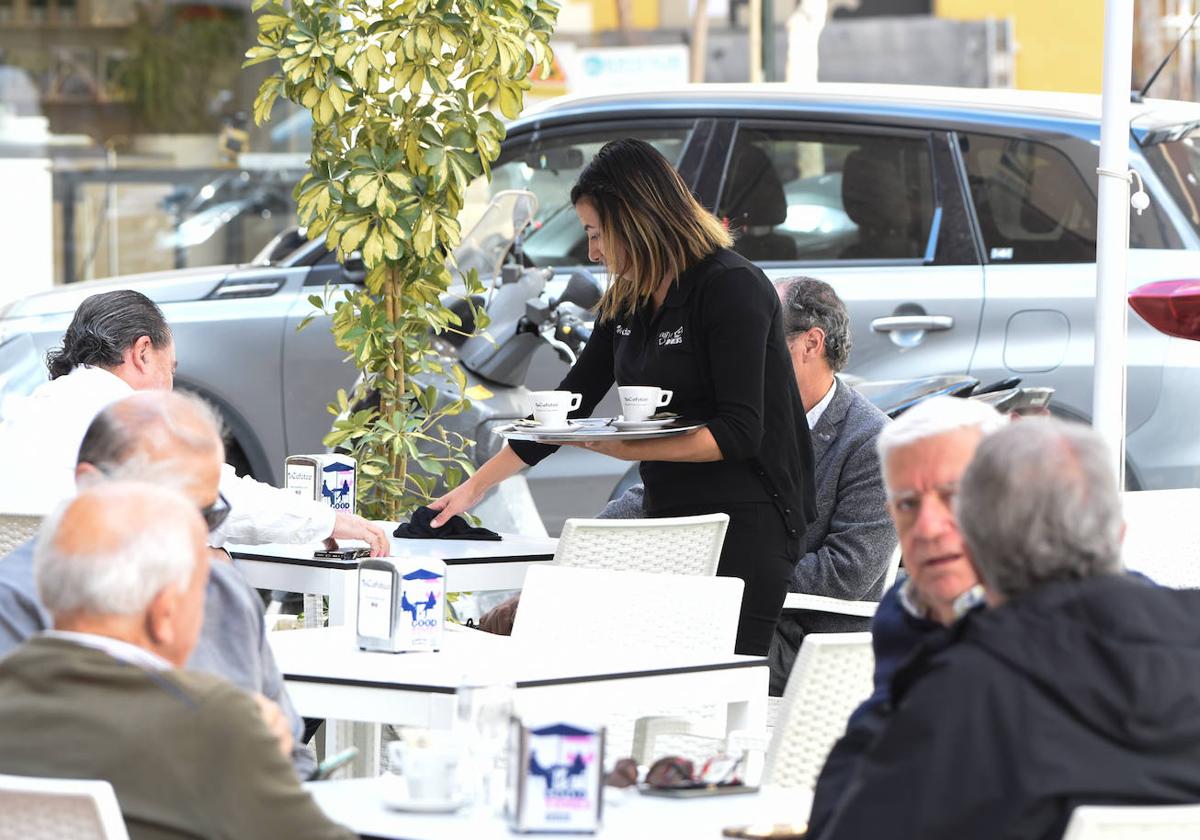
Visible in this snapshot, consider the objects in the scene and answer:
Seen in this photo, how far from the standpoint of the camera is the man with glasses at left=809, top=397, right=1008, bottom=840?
2479mm

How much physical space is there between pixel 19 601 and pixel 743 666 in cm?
125

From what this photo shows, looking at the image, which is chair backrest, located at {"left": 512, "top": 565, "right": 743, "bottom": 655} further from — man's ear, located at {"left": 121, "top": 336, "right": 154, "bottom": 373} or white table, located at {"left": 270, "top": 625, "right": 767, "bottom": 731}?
man's ear, located at {"left": 121, "top": 336, "right": 154, "bottom": 373}

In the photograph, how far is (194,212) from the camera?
11875mm

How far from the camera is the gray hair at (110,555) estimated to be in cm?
229

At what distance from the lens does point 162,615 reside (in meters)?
2.32

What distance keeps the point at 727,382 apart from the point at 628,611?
2.01 ft

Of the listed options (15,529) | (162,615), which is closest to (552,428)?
(15,529)

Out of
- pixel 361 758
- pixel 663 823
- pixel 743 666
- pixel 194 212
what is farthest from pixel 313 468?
pixel 194 212

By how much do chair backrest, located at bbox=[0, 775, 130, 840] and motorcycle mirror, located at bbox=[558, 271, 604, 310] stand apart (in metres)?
4.36

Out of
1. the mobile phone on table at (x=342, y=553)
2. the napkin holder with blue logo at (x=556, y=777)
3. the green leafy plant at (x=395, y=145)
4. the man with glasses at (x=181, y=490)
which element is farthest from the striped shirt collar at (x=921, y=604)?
the green leafy plant at (x=395, y=145)

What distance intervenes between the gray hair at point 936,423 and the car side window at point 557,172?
452 centimetres

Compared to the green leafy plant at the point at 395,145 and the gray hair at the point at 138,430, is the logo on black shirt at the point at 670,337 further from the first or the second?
the gray hair at the point at 138,430

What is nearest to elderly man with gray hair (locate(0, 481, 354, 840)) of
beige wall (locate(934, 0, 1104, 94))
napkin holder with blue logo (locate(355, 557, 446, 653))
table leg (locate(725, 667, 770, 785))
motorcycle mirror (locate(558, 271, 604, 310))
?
napkin holder with blue logo (locate(355, 557, 446, 653))

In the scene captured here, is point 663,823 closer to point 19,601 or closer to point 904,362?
point 19,601
